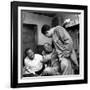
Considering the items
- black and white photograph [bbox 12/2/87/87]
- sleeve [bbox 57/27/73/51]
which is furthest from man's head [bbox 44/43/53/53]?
sleeve [bbox 57/27/73/51]

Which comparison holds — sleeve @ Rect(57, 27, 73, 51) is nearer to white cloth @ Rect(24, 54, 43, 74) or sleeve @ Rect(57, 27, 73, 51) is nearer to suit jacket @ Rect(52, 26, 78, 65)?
suit jacket @ Rect(52, 26, 78, 65)

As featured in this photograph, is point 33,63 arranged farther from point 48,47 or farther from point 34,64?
point 48,47

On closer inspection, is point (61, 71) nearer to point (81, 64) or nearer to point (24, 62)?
point (81, 64)

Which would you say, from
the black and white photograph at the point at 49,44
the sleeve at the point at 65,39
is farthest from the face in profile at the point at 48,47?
the sleeve at the point at 65,39

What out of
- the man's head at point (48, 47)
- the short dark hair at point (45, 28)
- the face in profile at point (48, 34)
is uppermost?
the short dark hair at point (45, 28)

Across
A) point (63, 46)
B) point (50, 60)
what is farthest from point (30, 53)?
point (63, 46)

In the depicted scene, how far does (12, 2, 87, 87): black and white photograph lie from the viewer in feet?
6.53

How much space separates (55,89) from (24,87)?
0.92 ft

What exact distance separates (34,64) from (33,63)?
12 mm

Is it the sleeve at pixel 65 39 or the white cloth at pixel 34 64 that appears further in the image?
the sleeve at pixel 65 39

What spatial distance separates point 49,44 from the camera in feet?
6.80

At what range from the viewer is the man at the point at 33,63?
2.00m

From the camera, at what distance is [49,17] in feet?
6.79

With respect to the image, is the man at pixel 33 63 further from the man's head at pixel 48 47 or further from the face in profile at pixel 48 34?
the face in profile at pixel 48 34
